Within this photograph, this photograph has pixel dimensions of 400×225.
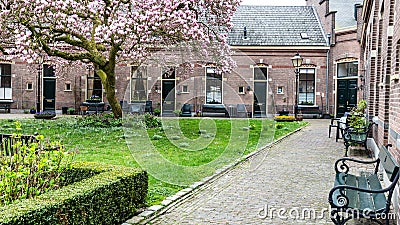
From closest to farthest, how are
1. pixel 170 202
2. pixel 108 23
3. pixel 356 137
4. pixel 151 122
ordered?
pixel 170 202
pixel 356 137
pixel 108 23
pixel 151 122

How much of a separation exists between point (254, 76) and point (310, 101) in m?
3.65

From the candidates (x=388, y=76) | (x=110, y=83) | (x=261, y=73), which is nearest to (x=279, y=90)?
(x=261, y=73)

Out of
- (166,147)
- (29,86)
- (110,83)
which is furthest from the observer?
(29,86)

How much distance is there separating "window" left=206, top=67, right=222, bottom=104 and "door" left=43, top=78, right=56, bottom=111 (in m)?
9.27

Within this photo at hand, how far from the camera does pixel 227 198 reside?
6.56 metres

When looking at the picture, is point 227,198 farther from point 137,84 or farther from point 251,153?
point 137,84

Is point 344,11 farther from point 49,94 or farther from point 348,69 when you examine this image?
point 49,94

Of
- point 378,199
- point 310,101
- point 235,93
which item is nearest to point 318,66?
point 310,101

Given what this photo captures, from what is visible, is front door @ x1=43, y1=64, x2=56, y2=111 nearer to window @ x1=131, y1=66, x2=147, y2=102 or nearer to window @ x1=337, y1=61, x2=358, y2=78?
window @ x1=131, y1=66, x2=147, y2=102

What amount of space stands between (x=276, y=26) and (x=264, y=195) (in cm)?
2372

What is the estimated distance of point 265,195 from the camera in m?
6.80

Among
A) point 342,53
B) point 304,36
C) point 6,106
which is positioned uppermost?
point 304,36

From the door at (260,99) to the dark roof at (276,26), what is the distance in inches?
98.7

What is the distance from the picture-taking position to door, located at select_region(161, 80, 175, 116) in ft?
93.1
